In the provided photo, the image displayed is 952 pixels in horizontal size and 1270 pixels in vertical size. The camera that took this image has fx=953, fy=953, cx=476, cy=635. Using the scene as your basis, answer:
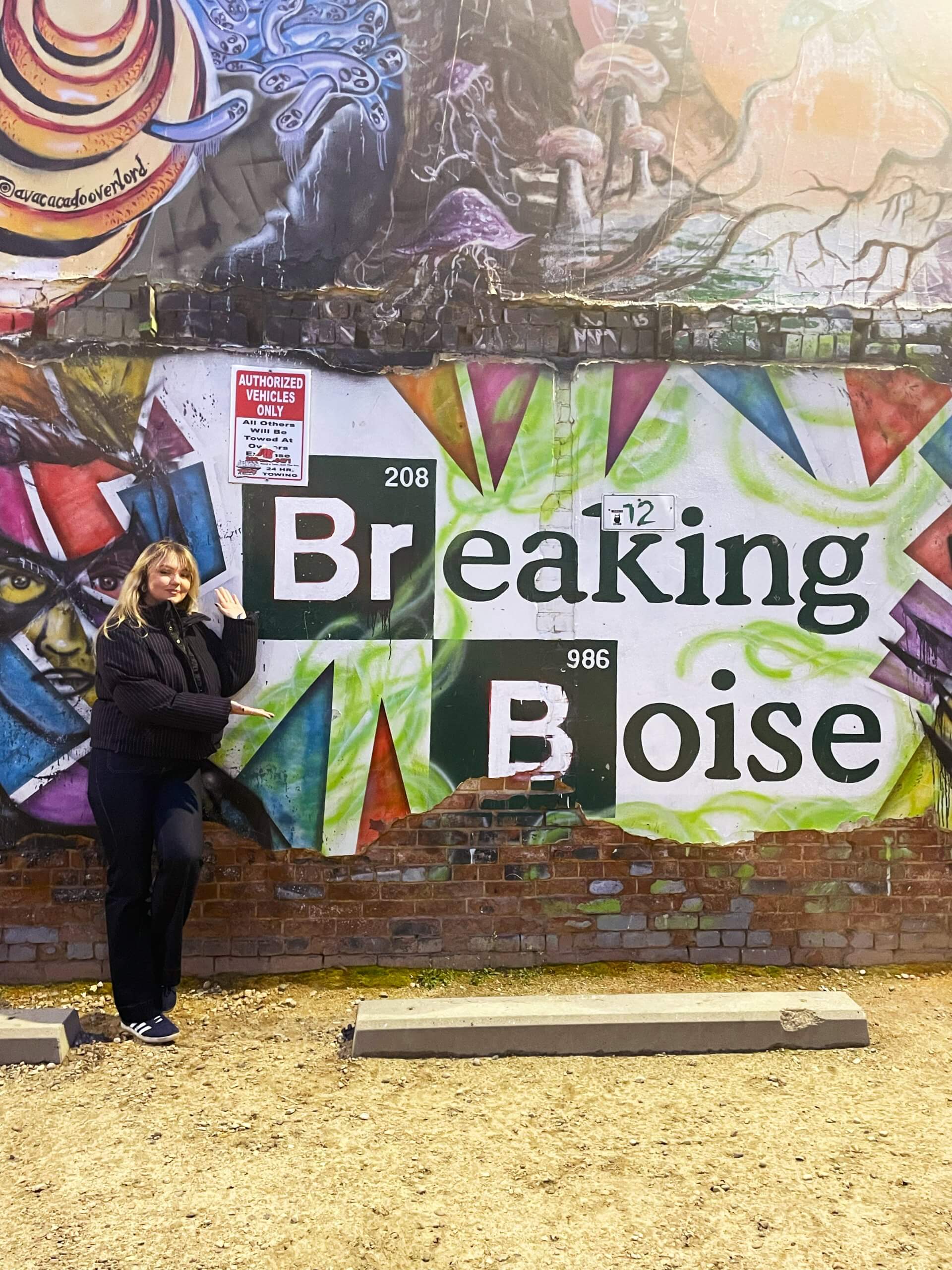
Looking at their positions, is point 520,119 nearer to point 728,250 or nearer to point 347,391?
point 728,250

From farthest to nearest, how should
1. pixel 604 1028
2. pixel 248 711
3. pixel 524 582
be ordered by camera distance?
pixel 524 582 → pixel 248 711 → pixel 604 1028

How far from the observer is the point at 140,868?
147 inches

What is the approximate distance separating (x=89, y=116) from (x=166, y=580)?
2.12 metres

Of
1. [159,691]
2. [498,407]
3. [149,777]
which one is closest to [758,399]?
[498,407]

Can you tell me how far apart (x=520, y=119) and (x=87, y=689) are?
10.5 ft

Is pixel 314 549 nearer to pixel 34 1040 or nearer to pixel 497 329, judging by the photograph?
pixel 497 329

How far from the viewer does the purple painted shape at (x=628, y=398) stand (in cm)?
437

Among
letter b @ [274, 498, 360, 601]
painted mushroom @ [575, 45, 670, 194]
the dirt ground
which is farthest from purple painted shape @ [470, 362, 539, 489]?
the dirt ground

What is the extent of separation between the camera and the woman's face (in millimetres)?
3816

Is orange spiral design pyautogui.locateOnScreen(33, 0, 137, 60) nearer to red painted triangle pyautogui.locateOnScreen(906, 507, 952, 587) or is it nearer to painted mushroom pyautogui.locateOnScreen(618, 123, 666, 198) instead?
painted mushroom pyautogui.locateOnScreen(618, 123, 666, 198)

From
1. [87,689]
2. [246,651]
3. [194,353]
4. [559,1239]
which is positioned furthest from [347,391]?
[559,1239]

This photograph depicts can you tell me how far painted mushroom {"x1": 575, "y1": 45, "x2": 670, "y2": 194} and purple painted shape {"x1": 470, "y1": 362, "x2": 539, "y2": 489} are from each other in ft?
3.17

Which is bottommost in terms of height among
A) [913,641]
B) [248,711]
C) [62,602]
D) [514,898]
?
[514,898]

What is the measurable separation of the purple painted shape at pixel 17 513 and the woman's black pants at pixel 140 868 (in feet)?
3.38
